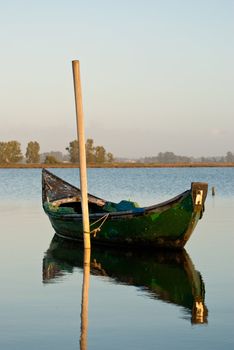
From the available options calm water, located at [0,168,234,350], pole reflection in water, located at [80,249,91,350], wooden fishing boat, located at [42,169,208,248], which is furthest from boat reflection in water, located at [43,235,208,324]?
wooden fishing boat, located at [42,169,208,248]

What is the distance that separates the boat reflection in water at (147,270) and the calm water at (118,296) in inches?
0.9

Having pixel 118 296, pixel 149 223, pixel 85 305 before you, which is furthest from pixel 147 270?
pixel 85 305

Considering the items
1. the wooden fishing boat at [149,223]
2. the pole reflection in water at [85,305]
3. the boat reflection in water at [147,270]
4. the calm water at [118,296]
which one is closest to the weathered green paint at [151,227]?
the wooden fishing boat at [149,223]

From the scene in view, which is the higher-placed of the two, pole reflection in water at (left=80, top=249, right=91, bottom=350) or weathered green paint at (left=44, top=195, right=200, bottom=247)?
weathered green paint at (left=44, top=195, right=200, bottom=247)

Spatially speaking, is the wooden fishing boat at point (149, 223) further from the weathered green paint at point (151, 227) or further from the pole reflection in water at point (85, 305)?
the pole reflection in water at point (85, 305)

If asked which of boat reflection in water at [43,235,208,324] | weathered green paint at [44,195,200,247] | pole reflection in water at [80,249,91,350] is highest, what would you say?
weathered green paint at [44,195,200,247]

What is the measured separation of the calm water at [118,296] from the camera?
459 inches

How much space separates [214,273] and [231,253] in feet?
12.0

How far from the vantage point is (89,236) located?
902 inches

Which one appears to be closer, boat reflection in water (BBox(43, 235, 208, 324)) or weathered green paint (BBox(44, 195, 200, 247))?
boat reflection in water (BBox(43, 235, 208, 324))

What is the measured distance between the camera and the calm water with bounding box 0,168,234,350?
11648mm

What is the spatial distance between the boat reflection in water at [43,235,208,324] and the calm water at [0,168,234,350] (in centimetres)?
2

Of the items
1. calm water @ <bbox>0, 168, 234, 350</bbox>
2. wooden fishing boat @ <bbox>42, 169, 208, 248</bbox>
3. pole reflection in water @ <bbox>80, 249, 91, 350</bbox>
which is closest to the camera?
pole reflection in water @ <bbox>80, 249, 91, 350</bbox>

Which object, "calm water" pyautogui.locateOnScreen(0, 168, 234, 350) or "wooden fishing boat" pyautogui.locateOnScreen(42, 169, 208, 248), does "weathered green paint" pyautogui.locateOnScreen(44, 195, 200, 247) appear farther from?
"calm water" pyautogui.locateOnScreen(0, 168, 234, 350)
